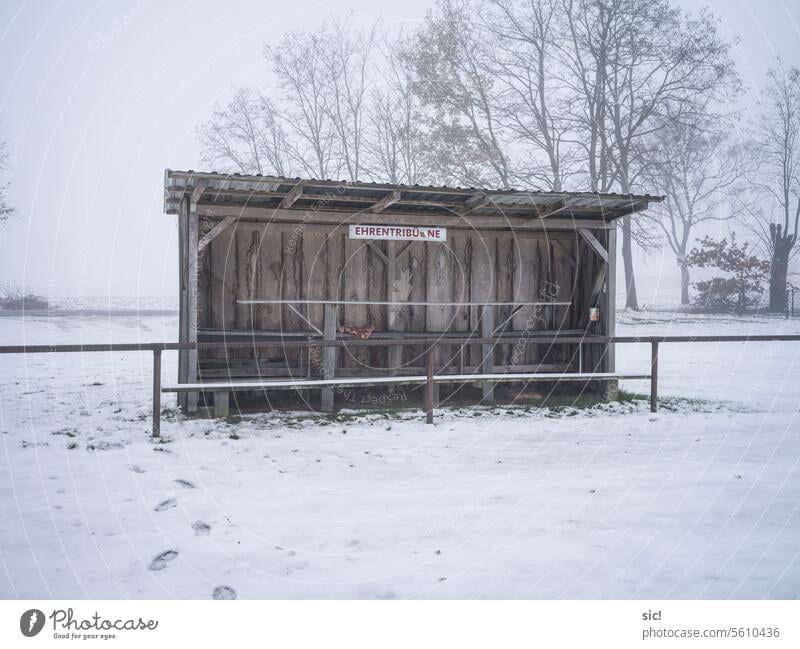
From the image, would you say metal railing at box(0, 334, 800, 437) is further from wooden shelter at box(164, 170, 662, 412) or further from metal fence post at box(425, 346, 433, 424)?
wooden shelter at box(164, 170, 662, 412)

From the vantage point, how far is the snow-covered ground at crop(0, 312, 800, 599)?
3859mm

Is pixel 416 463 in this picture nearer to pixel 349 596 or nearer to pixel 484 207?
pixel 349 596

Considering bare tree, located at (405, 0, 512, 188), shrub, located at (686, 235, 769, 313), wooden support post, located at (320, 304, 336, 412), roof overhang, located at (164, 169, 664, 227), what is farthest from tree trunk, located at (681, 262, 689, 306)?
wooden support post, located at (320, 304, 336, 412)

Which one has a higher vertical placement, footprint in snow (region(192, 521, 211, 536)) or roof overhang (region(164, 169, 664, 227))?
roof overhang (region(164, 169, 664, 227))

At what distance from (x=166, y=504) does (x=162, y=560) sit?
44.9 inches

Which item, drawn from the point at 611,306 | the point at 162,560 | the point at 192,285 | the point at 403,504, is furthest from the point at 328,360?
the point at 162,560

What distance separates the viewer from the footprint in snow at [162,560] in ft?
13.1

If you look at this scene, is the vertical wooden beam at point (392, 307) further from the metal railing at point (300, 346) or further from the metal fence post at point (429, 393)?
the metal fence post at point (429, 393)

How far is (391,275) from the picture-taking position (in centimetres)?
1091

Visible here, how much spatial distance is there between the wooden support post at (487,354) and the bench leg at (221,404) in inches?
164

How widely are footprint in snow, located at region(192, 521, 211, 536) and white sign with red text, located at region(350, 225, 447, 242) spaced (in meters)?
6.02

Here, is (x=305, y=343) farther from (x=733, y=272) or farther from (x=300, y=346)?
(x=733, y=272)

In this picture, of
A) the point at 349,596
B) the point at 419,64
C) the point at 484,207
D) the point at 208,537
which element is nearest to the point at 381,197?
the point at 484,207

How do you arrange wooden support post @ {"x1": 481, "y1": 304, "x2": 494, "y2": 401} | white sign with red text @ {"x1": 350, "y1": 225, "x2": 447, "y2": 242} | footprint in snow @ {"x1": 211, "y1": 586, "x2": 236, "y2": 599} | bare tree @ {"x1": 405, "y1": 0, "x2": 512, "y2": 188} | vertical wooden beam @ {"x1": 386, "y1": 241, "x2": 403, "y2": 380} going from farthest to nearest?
bare tree @ {"x1": 405, "y1": 0, "x2": 512, "y2": 188} → vertical wooden beam @ {"x1": 386, "y1": 241, "x2": 403, "y2": 380} → wooden support post @ {"x1": 481, "y1": 304, "x2": 494, "y2": 401} → white sign with red text @ {"x1": 350, "y1": 225, "x2": 447, "y2": 242} → footprint in snow @ {"x1": 211, "y1": 586, "x2": 236, "y2": 599}
